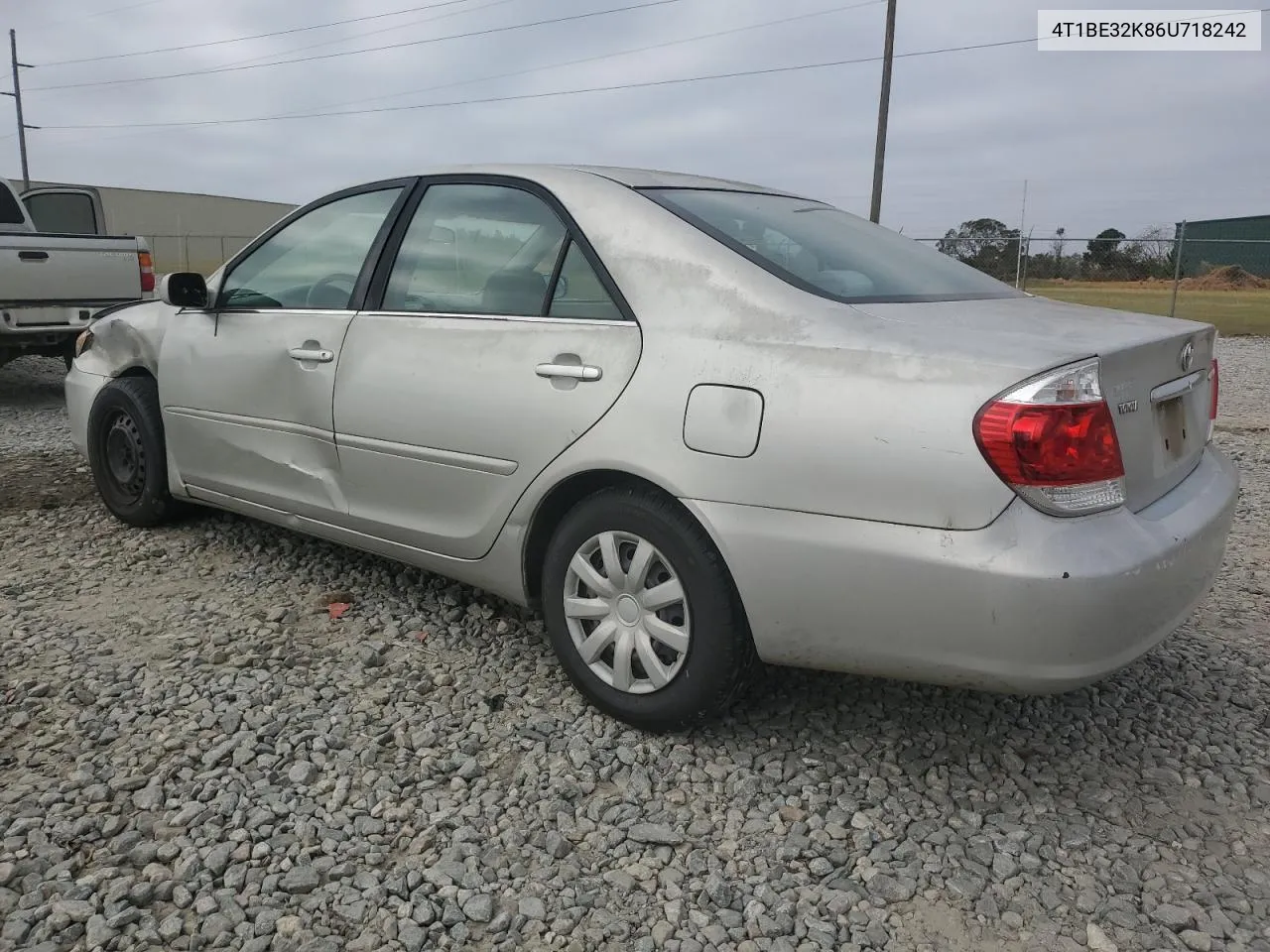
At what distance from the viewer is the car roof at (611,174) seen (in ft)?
10.2

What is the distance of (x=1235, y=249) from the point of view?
70.0 ft

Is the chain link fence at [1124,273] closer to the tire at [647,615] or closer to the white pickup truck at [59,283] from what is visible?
the white pickup truck at [59,283]

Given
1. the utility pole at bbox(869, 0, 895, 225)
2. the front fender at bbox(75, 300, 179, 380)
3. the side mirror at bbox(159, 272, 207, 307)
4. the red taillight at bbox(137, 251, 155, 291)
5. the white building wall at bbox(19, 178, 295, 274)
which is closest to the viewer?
the side mirror at bbox(159, 272, 207, 307)

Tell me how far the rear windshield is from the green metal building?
568 inches

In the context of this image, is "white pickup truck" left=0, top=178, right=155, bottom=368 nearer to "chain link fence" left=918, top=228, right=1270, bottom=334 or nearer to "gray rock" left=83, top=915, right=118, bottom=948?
"gray rock" left=83, top=915, right=118, bottom=948

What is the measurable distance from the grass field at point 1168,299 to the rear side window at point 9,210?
14.7m

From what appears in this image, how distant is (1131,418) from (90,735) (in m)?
2.82

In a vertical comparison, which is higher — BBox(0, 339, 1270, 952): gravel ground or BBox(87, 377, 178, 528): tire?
BBox(87, 377, 178, 528): tire

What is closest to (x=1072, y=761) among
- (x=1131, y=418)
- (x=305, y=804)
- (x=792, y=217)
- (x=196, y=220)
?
(x=1131, y=418)

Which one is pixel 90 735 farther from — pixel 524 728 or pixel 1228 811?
pixel 1228 811

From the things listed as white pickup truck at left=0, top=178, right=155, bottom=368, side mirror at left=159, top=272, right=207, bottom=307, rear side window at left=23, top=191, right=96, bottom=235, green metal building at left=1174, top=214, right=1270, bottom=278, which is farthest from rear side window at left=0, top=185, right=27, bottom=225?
green metal building at left=1174, top=214, right=1270, bottom=278

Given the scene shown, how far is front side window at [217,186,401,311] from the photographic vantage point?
11.6 feet

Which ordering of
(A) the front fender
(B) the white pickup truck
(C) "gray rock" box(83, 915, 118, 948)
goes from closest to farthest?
(C) "gray rock" box(83, 915, 118, 948) → (A) the front fender → (B) the white pickup truck

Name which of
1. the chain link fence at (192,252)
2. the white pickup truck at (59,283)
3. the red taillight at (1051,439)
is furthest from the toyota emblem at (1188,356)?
the chain link fence at (192,252)
